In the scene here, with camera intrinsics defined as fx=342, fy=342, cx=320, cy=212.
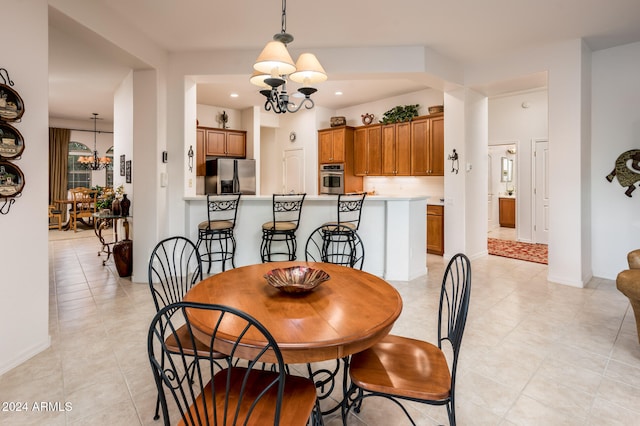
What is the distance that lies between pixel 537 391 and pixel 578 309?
1.83m

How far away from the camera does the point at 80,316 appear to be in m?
3.24

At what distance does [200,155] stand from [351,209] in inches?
158

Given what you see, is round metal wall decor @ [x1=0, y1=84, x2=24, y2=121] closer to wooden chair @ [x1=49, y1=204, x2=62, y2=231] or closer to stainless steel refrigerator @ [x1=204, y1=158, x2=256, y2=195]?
stainless steel refrigerator @ [x1=204, y1=158, x2=256, y2=195]

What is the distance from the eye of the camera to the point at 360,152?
23.3ft

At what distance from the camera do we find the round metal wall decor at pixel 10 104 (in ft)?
7.37

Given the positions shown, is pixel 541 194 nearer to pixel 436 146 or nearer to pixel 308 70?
pixel 436 146

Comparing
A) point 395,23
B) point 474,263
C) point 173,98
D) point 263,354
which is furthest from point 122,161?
point 474,263

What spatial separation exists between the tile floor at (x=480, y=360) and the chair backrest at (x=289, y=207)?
5.13ft

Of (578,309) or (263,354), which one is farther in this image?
(578,309)

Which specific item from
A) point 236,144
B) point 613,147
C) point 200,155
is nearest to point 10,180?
point 200,155

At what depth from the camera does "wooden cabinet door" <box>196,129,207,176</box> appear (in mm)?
6770

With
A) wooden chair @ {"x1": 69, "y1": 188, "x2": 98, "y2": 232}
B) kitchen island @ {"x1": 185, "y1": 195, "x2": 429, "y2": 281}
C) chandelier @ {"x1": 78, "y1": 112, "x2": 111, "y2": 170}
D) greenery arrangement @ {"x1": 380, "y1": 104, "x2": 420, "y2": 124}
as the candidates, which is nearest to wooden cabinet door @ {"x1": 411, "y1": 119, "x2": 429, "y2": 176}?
greenery arrangement @ {"x1": 380, "y1": 104, "x2": 420, "y2": 124}

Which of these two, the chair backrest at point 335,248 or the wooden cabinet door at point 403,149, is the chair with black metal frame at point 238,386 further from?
the wooden cabinet door at point 403,149

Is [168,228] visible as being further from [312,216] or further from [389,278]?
[389,278]
